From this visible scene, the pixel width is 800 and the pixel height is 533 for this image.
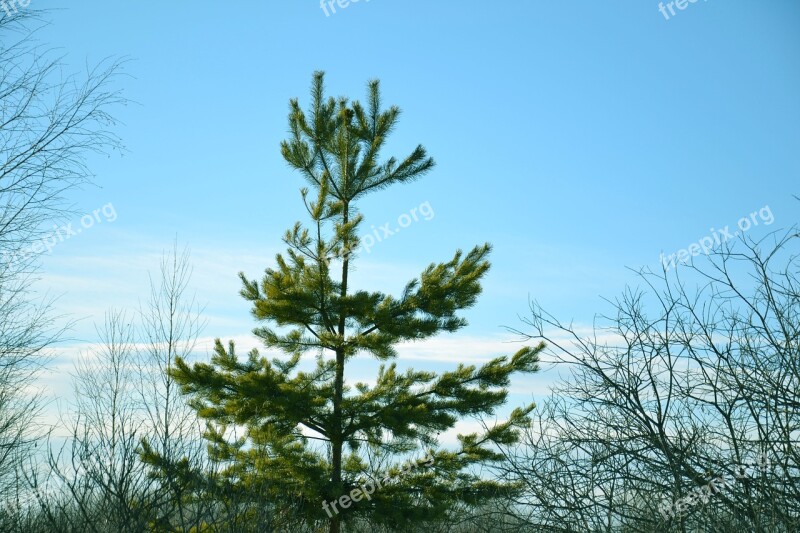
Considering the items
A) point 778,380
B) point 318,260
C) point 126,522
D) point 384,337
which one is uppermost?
point 318,260

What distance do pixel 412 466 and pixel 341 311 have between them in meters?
2.95

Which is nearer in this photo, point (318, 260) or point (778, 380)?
point (778, 380)

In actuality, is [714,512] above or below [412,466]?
below

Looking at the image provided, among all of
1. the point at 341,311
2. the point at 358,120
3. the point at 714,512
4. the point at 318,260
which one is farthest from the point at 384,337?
the point at 714,512

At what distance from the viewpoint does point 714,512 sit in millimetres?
5457

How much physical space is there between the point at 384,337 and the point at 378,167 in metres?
3.46

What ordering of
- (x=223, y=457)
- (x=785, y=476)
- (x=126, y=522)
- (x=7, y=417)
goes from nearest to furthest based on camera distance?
(x=785, y=476)
(x=126, y=522)
(x=7, y=417)
(x=223, y=457)

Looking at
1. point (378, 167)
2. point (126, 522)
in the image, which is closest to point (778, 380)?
point (126, 522)

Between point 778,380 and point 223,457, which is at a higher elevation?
point 223,457

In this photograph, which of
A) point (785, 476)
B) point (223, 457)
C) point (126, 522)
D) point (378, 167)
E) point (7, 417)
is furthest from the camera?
point (378, 167)

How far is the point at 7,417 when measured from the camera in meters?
12.0

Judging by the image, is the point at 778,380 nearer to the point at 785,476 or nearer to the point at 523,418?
the point at 785,476

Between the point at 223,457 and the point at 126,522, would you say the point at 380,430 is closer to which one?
the point at 223,457

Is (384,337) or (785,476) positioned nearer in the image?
(785,476)
